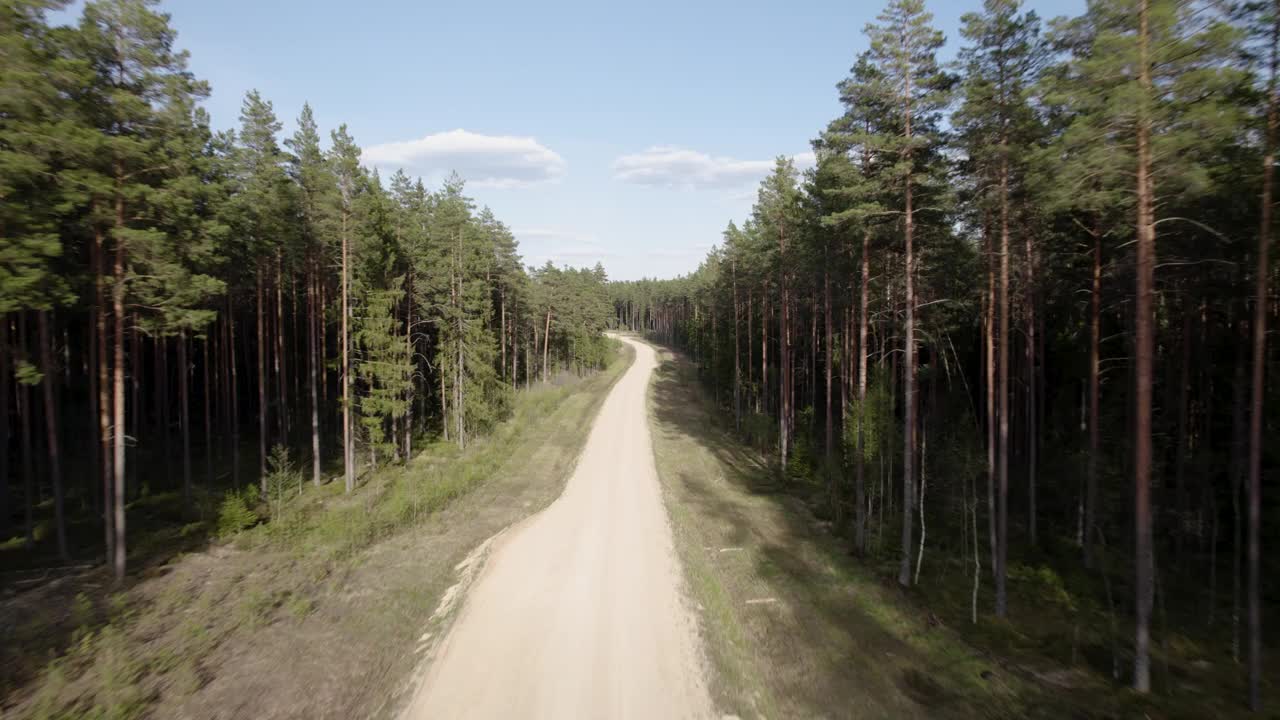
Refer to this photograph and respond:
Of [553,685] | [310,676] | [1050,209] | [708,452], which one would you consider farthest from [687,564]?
[708,452]

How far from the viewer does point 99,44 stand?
1403cm

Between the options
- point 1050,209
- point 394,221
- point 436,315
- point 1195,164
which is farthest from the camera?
point 436,315

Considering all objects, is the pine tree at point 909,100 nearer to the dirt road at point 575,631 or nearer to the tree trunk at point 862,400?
the tree trunk at point 862,400

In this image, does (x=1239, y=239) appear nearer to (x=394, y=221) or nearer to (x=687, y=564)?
(x=687, y=564)

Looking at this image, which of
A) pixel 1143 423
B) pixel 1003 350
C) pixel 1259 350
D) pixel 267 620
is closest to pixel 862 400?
pixel 1003 350

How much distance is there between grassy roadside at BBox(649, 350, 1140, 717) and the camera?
9.39m

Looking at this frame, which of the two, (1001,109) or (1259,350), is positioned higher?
(1001,109)

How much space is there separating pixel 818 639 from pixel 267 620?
1123 cm

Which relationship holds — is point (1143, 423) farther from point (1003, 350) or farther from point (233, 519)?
point (233, 519)

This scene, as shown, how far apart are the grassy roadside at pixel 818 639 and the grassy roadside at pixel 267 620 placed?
5801mm

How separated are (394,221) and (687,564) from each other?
24.1 m

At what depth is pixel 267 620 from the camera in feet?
39.0

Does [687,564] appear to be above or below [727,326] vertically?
below

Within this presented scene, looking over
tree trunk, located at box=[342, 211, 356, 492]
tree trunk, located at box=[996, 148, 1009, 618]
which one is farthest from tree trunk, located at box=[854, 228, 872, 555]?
tree trunk, located at box=[342, 211, 356, 492]
